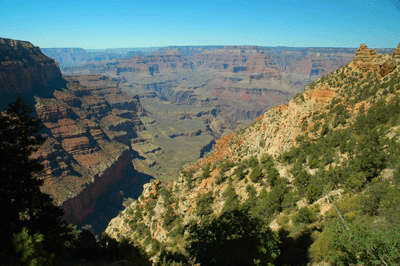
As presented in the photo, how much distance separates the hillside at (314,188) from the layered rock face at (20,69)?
7785 centimetres

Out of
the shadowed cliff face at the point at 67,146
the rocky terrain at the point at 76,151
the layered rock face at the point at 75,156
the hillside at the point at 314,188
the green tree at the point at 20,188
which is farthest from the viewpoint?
the rocky terrain at the point at 76,151

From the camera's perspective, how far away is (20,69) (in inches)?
3629

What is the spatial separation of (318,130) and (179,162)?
108740mm

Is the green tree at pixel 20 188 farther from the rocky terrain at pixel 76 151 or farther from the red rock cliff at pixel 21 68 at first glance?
the red rock cliff at pixel 21 68

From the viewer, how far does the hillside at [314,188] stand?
519 inches

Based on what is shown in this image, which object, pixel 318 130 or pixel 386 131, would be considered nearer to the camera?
pixel 386 131

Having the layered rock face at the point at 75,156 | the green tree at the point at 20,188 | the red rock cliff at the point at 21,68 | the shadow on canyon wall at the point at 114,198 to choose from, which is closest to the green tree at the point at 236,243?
the green tree at the point at 20,188

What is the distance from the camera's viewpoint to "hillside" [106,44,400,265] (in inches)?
519

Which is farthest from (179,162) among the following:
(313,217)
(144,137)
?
(313,217)

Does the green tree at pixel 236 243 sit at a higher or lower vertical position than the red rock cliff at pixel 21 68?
lower

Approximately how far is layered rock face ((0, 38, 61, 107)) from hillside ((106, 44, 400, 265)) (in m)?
77.9

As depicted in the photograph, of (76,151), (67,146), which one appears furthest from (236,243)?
(67,146)

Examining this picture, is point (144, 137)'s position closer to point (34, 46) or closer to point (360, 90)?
point (34, 46)

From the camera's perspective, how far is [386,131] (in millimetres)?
20516
